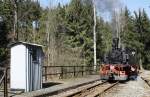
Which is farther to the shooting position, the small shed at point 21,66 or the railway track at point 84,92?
the railway track at point 84,92

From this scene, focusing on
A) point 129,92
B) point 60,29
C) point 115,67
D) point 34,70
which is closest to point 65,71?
point 115,67

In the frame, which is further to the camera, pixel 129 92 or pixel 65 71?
pixel 65 71

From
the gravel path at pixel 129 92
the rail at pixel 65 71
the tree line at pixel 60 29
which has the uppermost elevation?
the tree line at pixel 60 29

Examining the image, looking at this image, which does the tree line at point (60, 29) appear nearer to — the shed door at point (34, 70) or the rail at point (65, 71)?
the rail at point (65, 71)

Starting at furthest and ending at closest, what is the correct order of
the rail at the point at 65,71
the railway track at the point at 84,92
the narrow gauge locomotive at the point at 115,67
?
the narrow gauge locomotive at the point at 115,67
the rail at the point at 65,71
the railway track at the point at 84,92

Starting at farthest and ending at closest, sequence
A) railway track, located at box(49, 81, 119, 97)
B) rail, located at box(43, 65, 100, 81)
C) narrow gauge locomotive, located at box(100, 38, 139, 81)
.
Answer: narrow gauge locomotive, located at box(100, 38, 139, 81)
rail, located at box(43, 65, 100, 81)
railway track, located at box(49, 81, 119, 97)

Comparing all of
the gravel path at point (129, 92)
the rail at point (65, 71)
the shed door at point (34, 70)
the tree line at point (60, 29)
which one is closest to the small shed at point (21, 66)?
the shed door at point (34, 70)

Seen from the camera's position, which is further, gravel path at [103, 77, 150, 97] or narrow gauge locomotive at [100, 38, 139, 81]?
narrow gauge locomotive at [100, 38, 139, 81]

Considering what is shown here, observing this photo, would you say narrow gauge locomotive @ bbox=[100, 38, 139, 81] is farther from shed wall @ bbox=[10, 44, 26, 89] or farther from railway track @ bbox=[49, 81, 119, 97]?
shed wall @ bbox=[10, 44, 26, 89]

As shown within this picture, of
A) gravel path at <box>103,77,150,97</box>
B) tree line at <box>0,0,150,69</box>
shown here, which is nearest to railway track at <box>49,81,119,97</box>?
gravel path at <box>103,77,150,97</box>

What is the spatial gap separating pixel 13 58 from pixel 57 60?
2338cm

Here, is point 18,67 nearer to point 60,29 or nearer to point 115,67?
point 115,67

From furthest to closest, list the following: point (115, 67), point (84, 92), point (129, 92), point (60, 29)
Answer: point (60, 29) < point (115, 67) < point (129, 92) < point (84, 92)

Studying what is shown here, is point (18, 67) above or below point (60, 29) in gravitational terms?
below
